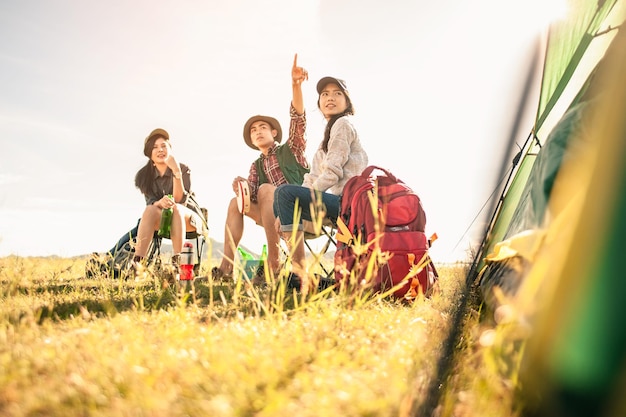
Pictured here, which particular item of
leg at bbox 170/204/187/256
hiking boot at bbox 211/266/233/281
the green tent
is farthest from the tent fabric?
leg at bbox 170/204/187/256

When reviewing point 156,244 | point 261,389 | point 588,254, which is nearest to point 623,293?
point 588,254

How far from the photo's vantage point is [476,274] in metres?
3.13

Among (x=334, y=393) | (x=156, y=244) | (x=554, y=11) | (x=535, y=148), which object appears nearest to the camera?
(x=334, y=393)

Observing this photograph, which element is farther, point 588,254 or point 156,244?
point 156,244

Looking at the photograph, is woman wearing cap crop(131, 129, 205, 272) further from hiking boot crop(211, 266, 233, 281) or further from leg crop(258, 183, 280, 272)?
leg crop(258, 183, 280, 272)

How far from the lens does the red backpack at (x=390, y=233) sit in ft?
10.4

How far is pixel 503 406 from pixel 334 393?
474 millimetres

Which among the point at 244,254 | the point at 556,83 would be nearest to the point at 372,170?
the point at 556,83

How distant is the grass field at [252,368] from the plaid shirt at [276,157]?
119 inches

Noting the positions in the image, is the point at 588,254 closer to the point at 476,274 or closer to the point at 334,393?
the point at 334,393

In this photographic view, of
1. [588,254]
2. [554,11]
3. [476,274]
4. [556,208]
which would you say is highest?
[554,11]

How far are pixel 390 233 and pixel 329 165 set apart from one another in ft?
3.08

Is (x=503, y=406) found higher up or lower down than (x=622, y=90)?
lower down

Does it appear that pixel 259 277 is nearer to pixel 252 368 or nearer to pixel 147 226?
pixel 147 226
